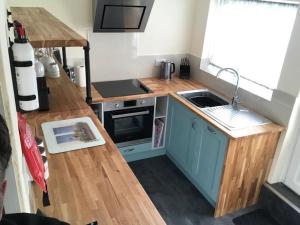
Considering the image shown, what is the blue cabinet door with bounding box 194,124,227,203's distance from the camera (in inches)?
90.7

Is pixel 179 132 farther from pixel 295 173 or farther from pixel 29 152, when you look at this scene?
pixel 29 152

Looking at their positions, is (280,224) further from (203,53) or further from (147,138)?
(203,53)

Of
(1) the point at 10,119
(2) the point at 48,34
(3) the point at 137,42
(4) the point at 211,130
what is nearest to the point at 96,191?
(1) the point at 10,119

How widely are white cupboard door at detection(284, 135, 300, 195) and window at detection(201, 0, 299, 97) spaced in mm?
611

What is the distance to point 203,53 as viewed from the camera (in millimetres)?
3193

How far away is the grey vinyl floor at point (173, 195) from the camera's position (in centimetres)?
244

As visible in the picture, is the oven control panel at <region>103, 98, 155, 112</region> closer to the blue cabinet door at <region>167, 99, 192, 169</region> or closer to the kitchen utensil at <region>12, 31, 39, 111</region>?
the blue cabinet door at <region>167, 99, 192, 169</region>

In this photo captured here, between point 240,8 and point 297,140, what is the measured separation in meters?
1.37

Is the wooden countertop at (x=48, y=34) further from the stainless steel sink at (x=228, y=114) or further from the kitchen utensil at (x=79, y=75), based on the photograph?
the stainless steel sink at (x=228, y=114)

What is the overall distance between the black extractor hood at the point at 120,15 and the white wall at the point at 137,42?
0.55 ft

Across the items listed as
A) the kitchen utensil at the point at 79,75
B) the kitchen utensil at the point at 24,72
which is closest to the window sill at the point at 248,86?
the kitchen utensil at the point at 79,75

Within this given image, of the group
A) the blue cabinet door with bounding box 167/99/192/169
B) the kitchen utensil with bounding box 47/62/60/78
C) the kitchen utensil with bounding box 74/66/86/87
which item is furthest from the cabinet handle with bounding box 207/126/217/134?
the kitchen utensil with bounding box 47/62/60/78

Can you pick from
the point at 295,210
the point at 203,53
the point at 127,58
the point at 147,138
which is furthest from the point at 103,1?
the point at 295,210

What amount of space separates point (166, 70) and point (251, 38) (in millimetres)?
1033
